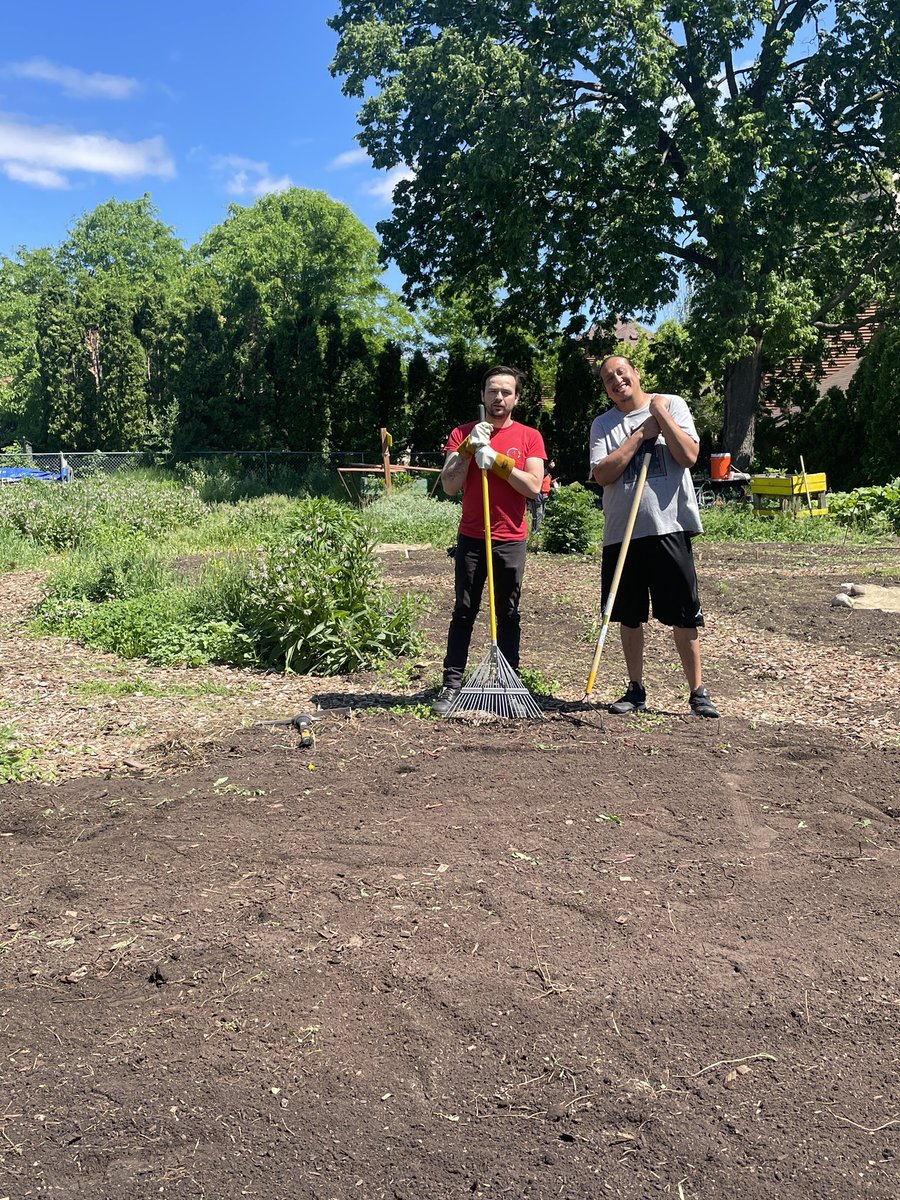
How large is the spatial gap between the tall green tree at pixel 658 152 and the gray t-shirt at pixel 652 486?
1460 centimetres

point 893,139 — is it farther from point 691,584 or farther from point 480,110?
point 691,584

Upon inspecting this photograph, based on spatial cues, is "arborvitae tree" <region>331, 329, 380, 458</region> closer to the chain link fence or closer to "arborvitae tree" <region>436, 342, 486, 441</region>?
the chain link fence

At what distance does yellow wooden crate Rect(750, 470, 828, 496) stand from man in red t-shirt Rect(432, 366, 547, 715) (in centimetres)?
1184

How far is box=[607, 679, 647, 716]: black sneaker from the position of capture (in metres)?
5.42

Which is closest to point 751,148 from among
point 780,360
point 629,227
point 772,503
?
point 629,227

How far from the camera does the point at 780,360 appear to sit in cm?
2070

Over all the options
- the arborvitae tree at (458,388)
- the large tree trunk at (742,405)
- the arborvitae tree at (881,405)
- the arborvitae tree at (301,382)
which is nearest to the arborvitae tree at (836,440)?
the arborvitae tree at (881,405)

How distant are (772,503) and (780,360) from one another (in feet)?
16.8

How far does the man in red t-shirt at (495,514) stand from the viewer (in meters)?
5.37

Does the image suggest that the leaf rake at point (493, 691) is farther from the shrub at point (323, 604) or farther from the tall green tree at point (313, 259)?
the tall green tree at point (313, 259)

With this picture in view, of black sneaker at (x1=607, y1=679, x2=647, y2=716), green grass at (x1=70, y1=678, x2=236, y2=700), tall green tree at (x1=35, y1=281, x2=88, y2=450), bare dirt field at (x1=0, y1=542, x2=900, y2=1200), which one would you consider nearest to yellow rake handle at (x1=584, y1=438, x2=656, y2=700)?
black sneaker at (x1=607, y1=679, x2=647, y2=716)

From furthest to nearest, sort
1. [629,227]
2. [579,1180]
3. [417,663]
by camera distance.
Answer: [629,227]
[417,663]
[579,1180]

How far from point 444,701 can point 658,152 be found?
16.9m

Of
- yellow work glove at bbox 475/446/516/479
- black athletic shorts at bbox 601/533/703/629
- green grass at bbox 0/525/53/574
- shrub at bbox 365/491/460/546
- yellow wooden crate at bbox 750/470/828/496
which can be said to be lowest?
green grass at bbox 0/525/53/574
